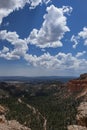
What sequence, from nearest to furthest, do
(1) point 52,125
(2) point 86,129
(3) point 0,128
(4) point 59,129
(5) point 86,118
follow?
(2) point 86,129, (5) point 86,118, (3) point 0,128, (4) point 59,129, (1) point 52,125

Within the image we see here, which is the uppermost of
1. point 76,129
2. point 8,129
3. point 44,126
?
point 76,129

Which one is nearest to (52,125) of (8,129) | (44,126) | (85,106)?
(44,126)

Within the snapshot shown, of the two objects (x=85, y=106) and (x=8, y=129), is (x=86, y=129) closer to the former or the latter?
(x=85, y=106)

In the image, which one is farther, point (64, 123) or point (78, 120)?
point (64, 123)

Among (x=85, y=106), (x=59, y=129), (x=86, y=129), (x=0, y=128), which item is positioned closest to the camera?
(x=86, y=129)

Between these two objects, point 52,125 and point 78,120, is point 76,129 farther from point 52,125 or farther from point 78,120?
point 52,125

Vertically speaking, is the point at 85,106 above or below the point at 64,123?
above

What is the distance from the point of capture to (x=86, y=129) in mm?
39219

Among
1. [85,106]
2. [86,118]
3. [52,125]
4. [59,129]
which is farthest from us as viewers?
[52,125]

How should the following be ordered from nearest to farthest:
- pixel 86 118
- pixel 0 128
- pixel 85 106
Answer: pixel 86 118 → pixel 85 106 → pixel 0 128

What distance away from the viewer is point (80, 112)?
43.3 m

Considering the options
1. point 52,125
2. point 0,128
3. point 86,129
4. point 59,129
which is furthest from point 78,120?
point 52,125

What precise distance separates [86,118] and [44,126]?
155 meters

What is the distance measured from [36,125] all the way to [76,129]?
16107cm
